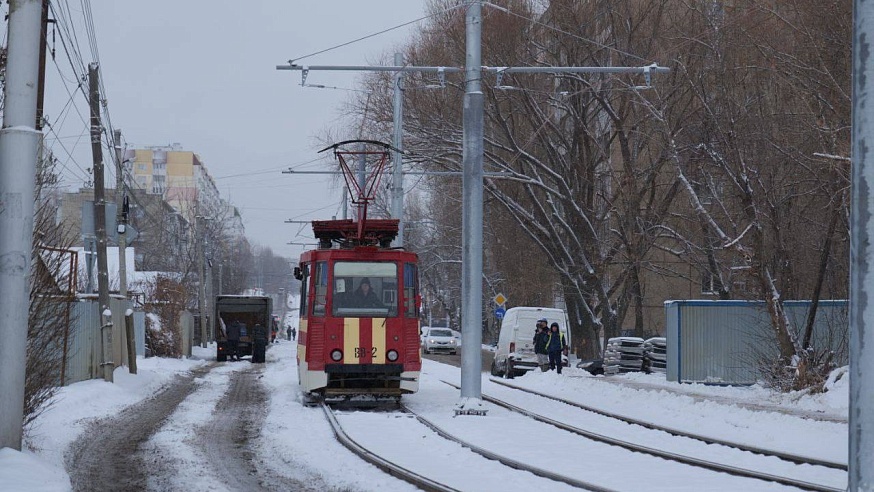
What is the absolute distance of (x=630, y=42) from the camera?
35375mm

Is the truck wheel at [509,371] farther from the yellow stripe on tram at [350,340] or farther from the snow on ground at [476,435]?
the yellow stripe on tram at [350,340]

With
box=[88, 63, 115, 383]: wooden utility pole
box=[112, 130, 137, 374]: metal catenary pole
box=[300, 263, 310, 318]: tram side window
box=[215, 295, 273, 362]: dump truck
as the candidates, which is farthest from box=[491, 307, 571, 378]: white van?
box=[300, 263, 310, 318]: tram side window

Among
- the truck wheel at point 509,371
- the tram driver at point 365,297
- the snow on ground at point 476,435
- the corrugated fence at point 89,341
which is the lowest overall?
the truck wheel at point 509,371

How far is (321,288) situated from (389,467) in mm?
9351

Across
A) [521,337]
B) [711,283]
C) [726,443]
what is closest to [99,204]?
[521,337]

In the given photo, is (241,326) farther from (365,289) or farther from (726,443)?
(726,443)

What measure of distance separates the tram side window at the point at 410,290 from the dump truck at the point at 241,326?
25.5 meters

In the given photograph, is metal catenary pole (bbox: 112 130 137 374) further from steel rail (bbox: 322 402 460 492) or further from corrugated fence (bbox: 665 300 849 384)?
steel rail (bbox: 322 402 460 492)

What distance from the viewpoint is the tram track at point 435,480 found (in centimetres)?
1075

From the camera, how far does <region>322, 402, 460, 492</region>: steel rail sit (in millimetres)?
10695

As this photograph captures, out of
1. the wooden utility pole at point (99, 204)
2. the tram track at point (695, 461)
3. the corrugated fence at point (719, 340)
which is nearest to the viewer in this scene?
the tram track at point (695, 461)

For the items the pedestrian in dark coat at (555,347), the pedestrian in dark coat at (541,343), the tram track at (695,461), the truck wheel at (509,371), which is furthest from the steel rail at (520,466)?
the truck wheel at (509,371)

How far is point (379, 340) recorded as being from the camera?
20812 millimetres

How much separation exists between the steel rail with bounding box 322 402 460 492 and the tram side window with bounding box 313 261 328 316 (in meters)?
4.74
